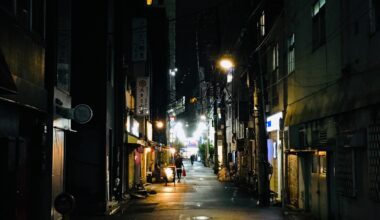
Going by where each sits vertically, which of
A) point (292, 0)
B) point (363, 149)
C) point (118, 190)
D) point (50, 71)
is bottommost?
point (118, 190)

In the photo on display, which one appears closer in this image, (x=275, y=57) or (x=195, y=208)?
(x=195, y=208)

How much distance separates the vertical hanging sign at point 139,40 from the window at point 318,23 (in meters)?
12.4

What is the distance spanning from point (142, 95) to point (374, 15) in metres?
21.4

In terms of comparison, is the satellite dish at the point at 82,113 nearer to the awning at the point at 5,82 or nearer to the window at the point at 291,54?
the awning at the point at 5,82

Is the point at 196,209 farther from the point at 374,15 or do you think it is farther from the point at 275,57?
the point at 374,15

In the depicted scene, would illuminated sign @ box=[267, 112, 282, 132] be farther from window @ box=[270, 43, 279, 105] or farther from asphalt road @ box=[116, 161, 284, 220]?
asphalt road @ box=[116, 161, 284, 220]

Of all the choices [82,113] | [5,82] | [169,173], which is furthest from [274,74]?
[5,82]

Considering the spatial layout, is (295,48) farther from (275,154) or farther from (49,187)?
(49,187)

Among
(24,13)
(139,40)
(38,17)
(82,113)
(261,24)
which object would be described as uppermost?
(261,24)

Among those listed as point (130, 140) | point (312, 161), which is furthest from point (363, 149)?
point (130, 140)

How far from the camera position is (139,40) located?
2977 cm

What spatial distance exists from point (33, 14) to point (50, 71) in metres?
1.70

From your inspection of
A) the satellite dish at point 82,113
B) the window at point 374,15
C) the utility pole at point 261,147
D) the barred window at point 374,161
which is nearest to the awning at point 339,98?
the barred window at point 374,161

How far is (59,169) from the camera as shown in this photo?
16.6 metres
